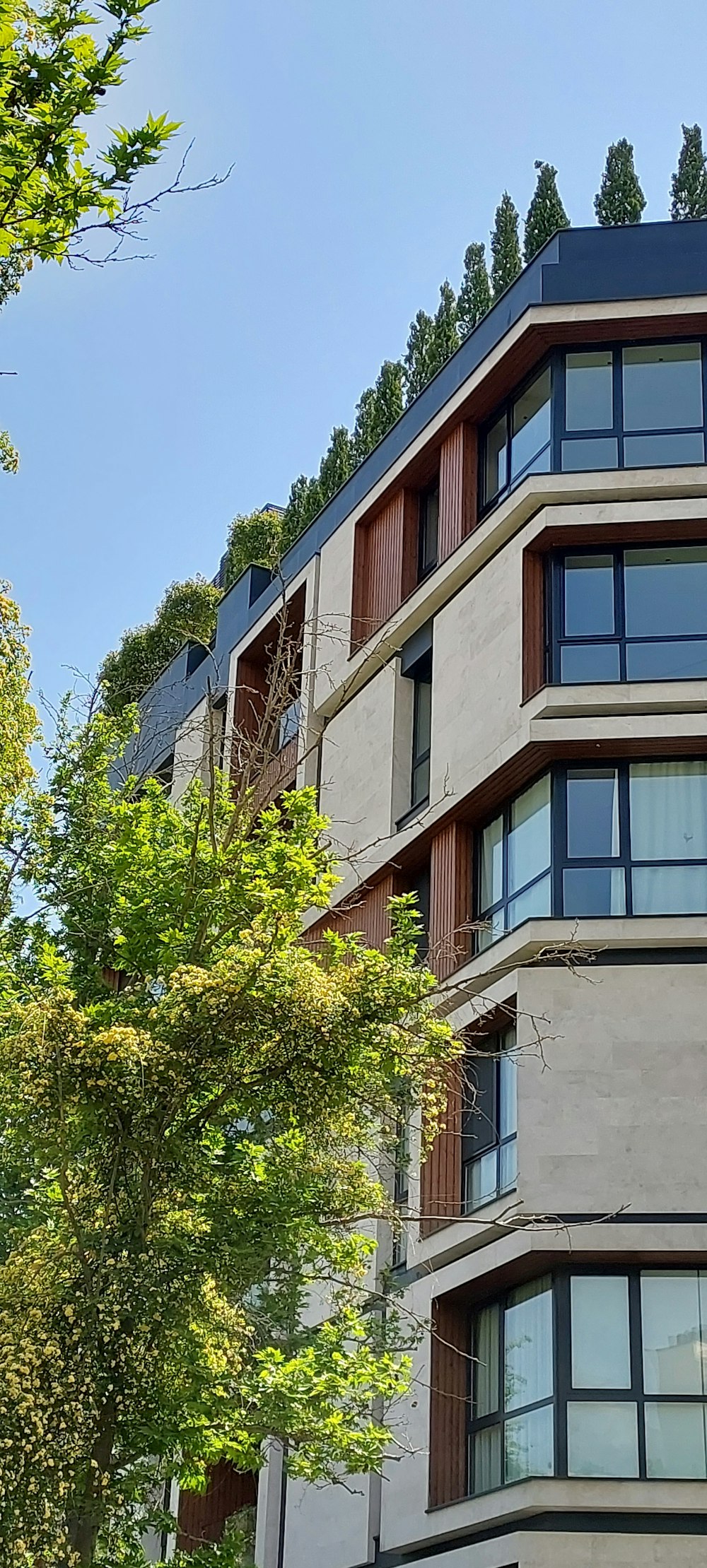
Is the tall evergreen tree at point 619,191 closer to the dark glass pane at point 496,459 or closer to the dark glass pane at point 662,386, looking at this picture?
the dark glass pane at point 496,459

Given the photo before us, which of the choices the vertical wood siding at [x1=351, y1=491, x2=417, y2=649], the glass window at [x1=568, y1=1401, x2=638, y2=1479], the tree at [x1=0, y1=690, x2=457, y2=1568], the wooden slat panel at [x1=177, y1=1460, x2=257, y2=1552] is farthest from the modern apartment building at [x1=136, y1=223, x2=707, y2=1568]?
the wooden slat panel at [x1=177, y1=1460, x2=257, y2=1552]

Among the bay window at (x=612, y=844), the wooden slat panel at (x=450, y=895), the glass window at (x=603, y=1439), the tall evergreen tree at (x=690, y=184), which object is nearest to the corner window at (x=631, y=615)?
the bay window at (x=612, y=844)

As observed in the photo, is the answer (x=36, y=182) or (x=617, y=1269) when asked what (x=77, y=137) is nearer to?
(x=36, y=182)

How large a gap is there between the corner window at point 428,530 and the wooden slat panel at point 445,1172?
8.63 metres

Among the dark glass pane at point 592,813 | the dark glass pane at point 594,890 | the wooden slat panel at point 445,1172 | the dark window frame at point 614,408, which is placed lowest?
the wooden slat panel at point 445,1172

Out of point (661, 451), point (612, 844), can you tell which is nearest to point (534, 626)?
point (661, 451)

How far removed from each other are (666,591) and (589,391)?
3.09m

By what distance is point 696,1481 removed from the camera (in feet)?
53.0

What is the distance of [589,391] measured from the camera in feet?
71.5

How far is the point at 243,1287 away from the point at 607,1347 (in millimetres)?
5223

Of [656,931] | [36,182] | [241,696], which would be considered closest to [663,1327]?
[656,931]

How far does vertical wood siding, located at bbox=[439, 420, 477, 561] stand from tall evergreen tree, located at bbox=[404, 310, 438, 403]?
32.6 feet

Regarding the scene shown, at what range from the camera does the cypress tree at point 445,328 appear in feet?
110

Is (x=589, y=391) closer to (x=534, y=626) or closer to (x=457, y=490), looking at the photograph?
(x=457, y=490)
